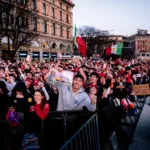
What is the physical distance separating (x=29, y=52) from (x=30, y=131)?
34.6 m

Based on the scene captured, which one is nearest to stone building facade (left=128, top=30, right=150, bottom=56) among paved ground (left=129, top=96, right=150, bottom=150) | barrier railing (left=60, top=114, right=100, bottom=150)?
paved ground (left=129, top=96, right=150, bottom=150)

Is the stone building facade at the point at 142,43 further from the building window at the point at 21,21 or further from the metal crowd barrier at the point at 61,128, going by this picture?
the metal crowd barrier at the point at 61,128

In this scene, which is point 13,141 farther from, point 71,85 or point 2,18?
point 2,18

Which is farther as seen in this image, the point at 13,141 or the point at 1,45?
the point at 1,45

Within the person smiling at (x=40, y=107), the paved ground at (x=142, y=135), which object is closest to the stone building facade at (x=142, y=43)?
the paved ground at (x=142, y=135)

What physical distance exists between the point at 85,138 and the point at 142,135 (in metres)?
2.74

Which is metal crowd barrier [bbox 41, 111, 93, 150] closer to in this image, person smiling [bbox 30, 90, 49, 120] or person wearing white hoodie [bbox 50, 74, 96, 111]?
person smiling [bbox 30, 90, 49, 120]

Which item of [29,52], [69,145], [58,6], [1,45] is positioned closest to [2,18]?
[1,45]

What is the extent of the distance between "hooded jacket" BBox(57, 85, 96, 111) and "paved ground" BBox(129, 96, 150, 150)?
4.55 feet

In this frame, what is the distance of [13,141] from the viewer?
172 inches

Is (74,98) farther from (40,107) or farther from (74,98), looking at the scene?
(40,107)

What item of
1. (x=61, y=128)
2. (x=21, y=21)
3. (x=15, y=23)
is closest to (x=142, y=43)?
(x=21, y=21)

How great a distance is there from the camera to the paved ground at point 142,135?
4812mm

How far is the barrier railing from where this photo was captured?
105 inches
